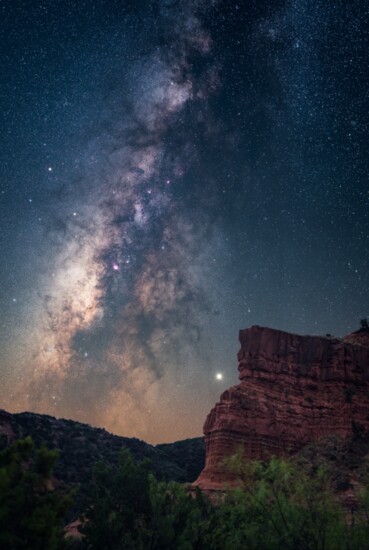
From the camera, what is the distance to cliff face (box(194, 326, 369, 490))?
45719 mm

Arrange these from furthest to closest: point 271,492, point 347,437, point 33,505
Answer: point 347,437 → point 271,492 → point 33,505

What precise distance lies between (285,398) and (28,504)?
43275 mm

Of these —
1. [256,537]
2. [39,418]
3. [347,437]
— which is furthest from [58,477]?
[256,537]

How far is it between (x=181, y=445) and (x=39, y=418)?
2619 cm

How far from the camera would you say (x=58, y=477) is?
45.9 metres

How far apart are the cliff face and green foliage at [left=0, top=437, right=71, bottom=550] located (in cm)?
3198

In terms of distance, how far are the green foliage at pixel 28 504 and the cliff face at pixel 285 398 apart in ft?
105

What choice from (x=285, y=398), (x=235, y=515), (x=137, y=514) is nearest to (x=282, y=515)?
(x=235, y=515)

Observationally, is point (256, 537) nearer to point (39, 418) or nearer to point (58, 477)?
point (58, 477)

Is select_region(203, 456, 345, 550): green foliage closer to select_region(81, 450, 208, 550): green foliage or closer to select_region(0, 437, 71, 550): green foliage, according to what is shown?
select_region(81, 450, 208, 550): green foliage

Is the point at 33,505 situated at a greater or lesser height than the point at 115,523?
greater

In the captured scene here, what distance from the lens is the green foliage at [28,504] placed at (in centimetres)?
1140

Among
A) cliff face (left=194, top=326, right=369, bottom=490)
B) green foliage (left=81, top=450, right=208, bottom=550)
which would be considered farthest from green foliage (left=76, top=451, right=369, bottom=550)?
cliff face (left=194, top=326, right=369, bottom=490)

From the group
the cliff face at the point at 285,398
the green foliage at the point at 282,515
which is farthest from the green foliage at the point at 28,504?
the cliff face at the point at 285,398
